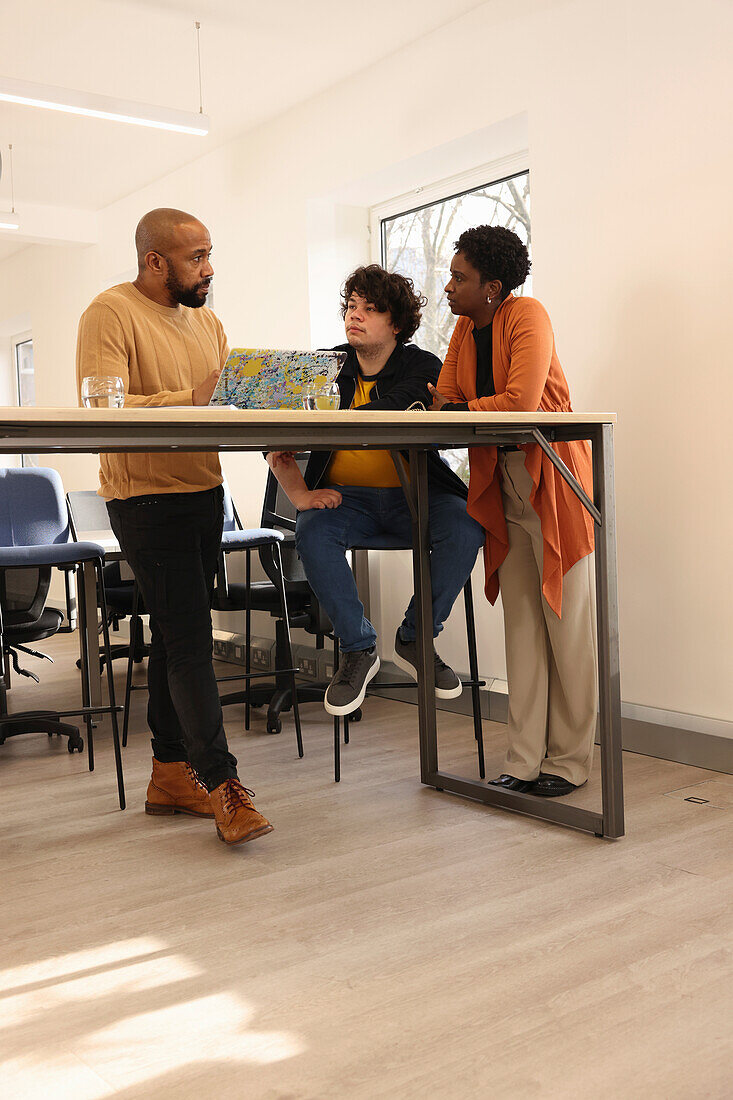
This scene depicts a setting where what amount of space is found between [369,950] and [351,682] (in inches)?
33.1

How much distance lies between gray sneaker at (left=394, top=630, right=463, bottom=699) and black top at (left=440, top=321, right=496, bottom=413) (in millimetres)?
695

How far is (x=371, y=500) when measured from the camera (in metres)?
2.87

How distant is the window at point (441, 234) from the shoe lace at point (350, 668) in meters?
1.75

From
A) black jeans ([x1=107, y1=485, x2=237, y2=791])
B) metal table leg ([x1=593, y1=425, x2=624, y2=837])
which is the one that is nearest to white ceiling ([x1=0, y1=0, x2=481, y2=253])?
metal table leg ([x1=593, y1=425, x2=624, y2=837])

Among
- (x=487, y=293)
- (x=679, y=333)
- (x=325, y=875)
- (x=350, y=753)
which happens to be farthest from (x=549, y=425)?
(x=350, y=753)

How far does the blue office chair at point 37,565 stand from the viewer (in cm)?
315

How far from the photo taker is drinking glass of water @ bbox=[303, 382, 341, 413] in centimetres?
211

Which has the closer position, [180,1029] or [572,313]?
[180,1029]

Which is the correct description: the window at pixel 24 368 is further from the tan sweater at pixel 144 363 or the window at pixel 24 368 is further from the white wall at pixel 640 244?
the tan sweater at pixel 144 363

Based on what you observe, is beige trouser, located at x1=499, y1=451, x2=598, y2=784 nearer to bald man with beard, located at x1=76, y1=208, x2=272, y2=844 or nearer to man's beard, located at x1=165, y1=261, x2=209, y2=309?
bald man with beard, located at x1=76, y1=208, x2=272, y2=844

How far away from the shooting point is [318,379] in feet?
6.91

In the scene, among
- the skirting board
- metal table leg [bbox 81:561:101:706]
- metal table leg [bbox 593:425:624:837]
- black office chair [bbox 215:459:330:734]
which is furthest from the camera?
black office chair [bbox 215:459:330:734]

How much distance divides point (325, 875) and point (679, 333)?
1928mm

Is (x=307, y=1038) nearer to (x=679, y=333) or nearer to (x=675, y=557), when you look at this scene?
(x=675, y=557)
